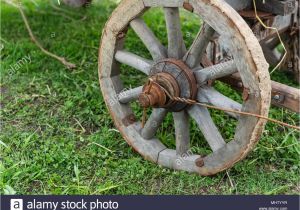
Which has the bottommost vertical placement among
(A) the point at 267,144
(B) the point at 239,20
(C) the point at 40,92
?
(A) the point at 267,144

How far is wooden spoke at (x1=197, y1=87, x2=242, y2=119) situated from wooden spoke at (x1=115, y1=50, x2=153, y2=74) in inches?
15.5

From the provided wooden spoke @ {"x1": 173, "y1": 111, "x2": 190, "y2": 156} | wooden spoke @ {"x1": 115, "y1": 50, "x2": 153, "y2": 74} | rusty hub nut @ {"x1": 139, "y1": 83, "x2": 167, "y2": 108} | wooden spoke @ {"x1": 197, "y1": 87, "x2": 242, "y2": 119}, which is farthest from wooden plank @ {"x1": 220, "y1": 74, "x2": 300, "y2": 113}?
wooden spoke @ {"x1": 115, "y1": 50, "x2": 153, "y2": 74}

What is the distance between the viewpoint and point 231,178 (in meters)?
3.14

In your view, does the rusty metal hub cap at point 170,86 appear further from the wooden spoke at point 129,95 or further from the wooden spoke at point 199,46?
the wooden spoke at point 129,95

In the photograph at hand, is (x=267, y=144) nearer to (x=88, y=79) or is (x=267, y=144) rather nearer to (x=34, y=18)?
(x=88, y=79)

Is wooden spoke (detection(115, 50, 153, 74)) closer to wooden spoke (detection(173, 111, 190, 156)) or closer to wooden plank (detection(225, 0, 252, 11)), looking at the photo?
wooden spoke (detection(173, 111, 190, 156))

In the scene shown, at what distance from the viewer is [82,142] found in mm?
3539

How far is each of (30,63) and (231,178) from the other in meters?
2.13

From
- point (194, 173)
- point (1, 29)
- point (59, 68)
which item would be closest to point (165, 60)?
point (194, 173)

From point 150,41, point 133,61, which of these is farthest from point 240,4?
point 133,61

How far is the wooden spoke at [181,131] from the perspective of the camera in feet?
10.2

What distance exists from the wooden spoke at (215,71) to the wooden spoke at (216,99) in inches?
2.6

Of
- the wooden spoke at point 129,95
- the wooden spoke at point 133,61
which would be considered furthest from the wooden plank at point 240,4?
the wooden spoke at point 129,95

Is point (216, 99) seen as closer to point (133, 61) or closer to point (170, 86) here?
point (170, 86)
